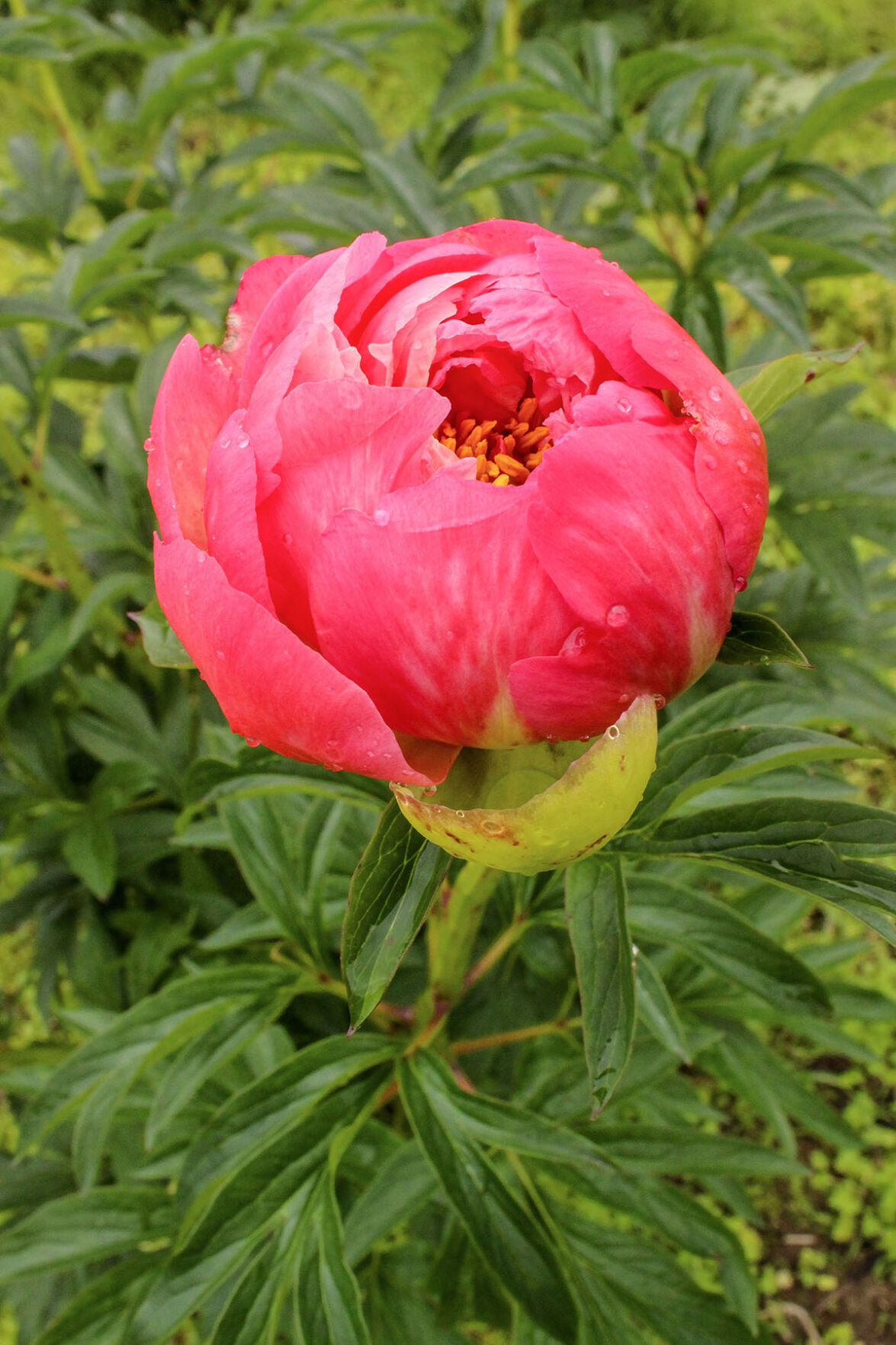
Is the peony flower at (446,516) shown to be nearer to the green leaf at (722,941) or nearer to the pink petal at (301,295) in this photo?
the pink petal at (301,295)

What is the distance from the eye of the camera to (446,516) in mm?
466

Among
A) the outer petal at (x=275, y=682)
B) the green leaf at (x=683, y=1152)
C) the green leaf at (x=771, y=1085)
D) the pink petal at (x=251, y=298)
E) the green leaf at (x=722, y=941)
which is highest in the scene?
the pink petal at (x=251, y=298)

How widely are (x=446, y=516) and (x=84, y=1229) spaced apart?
84 cm

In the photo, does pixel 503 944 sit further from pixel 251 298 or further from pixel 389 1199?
pixel 251 298

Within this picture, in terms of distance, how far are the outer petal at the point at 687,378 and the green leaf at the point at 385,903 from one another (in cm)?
22

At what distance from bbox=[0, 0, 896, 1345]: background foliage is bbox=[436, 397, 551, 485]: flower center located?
0.41 feet

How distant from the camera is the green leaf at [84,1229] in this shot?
947 millimetres

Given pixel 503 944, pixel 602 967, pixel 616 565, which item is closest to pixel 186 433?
pixel 616 565

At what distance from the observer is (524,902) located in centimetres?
84

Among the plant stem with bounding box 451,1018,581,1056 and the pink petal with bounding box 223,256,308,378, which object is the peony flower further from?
the plant stem with bounding box 451,1018,581,1056

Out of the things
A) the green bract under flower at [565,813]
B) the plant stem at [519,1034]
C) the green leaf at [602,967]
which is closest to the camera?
the green bract under flower at [565,813]

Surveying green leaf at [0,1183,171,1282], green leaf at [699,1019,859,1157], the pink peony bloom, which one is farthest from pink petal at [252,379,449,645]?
green leaf at [699,1019,859,1157]

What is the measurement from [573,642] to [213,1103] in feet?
2.67

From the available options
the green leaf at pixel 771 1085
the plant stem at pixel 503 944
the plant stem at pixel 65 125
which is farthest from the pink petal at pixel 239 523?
the plant stem at pixel 65 125
